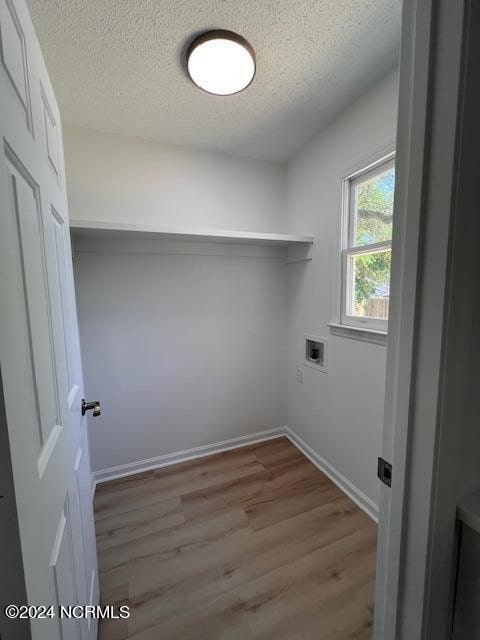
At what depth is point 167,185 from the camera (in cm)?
201

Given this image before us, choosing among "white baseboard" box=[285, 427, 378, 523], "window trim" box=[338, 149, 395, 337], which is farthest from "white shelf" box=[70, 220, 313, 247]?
"white baseboard" box=[285, 427, 378, 523]

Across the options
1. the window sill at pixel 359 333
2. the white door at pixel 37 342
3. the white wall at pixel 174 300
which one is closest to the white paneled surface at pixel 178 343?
the white wall at pixel 174 300

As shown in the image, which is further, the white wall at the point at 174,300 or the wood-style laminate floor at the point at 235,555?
the white wall at the point at 174,300

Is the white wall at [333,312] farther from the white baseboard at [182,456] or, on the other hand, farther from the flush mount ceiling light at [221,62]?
the flush mount ceiling light at [221,62]

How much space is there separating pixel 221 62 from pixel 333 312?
1511 mm

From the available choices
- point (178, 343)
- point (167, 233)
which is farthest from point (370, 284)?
point (178, 343)

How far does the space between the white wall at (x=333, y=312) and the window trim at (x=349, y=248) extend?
0.04m

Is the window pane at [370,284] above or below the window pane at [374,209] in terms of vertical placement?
below

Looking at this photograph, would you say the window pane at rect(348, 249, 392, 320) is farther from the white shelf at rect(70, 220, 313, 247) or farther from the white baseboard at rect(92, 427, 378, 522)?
the white baseboard at rect(92, 427, 378, 522)

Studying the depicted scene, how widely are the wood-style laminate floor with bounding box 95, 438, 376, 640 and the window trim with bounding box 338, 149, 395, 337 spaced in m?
1.18

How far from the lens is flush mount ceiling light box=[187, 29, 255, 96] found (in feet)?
3.78

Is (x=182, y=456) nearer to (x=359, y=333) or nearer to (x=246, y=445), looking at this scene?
(x=246, y=445)

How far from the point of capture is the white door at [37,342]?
1.59 feet

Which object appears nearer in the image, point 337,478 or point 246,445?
point 337,478
